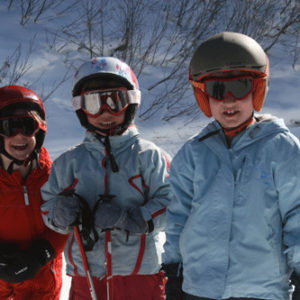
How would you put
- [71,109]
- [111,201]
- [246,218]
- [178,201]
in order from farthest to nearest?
[71,109] < [111,201] < [178,201] < [246,218]

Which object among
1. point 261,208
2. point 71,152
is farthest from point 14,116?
point 261,208

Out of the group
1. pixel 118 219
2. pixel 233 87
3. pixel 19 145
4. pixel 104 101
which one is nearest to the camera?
pixel 233 87

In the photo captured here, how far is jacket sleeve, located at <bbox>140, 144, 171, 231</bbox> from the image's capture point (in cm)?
221

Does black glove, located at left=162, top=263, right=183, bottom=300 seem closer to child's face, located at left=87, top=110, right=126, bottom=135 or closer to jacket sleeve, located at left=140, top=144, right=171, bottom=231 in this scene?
jacket sleeve, located at left=140, top=144, right=171, bottom=231

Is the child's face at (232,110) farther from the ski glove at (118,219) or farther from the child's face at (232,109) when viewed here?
the ski glove at (118,219)

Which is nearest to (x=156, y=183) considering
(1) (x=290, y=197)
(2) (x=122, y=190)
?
(2) (x=122, y=190)

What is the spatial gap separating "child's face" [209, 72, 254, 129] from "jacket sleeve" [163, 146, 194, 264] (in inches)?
9.2

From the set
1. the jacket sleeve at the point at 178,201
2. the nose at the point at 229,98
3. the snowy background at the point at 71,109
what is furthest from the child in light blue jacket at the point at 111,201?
the snowy background at the point at 71,109

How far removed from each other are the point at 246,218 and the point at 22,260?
1436mm

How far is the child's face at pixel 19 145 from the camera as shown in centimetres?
265

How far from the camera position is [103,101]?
2.36m

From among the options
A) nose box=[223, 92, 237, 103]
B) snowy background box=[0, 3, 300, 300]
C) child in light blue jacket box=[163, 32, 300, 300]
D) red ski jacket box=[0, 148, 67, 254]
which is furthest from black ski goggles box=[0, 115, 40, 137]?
snowy background box=[0, 3, 300, 300]

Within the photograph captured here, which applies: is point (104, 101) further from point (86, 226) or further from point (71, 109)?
point (71, 109)

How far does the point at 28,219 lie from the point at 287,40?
1005 cm
